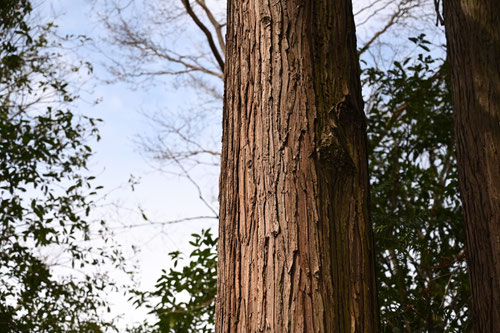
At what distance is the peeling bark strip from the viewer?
61.2 inches

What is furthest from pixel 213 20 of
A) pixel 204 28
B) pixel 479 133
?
pixel 479 133

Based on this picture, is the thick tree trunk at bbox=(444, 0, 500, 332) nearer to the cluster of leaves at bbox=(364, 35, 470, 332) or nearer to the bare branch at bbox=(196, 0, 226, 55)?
the cluster of leaves at bbox=(364, 35, 470, 332)

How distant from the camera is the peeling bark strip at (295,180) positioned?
5.10 feet

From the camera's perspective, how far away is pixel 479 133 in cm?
337

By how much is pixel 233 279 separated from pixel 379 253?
12.3 feet

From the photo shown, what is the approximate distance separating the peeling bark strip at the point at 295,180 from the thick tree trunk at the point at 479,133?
1.78 meters

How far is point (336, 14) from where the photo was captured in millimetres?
1848

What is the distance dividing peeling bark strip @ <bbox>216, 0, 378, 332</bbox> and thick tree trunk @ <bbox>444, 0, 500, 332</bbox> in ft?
5.83

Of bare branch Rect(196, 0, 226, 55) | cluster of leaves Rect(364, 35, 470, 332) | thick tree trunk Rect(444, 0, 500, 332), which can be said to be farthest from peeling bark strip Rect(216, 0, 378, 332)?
bare branch Rect(196, 0, 226, 55)

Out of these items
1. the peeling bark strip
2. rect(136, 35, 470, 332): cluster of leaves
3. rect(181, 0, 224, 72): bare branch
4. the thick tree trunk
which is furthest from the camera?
rect(181, 0, 224, 72): bare branch

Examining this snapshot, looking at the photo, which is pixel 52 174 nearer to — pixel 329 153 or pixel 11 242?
pixel 11 242

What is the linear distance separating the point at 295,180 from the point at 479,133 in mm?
2151

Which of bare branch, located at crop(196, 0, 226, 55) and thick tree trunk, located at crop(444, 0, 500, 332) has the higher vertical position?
bare branch, located at crop(196, 0, 226, 55)

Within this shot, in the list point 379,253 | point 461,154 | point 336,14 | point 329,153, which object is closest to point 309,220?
point 329,153
